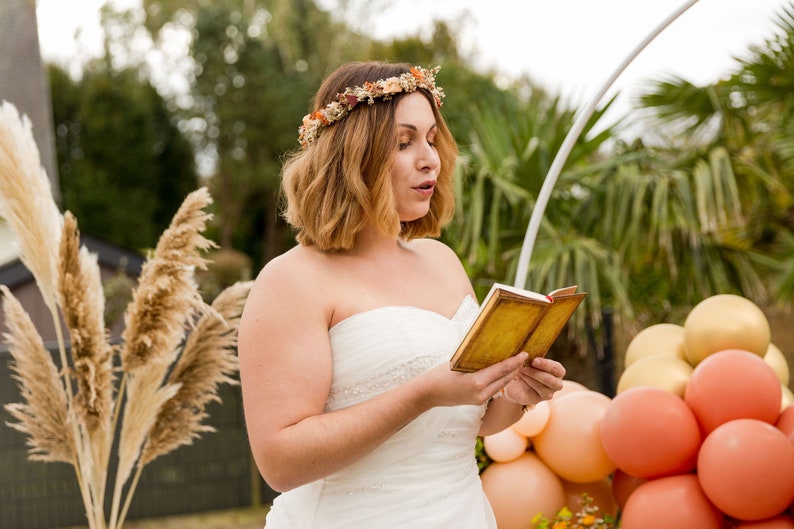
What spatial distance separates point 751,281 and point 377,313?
390cm

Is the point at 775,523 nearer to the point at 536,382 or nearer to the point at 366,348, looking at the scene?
the point at 536,382

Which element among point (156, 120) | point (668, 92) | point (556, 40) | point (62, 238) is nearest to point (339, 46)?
point (156, 120)

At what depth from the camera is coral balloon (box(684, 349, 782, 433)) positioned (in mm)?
2809

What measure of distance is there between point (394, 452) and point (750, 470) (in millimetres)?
1429

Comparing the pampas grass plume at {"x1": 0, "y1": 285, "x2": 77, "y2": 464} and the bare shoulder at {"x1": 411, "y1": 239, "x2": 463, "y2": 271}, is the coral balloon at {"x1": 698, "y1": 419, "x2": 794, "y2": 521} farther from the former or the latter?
the pampas grass plume at {"x1": 0, "y1": 285, "x2": 77, "y2": 464}

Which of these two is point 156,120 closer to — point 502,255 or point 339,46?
point 339,46

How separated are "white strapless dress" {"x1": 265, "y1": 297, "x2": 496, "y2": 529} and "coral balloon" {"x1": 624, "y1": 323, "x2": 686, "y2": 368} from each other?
74.9 inches

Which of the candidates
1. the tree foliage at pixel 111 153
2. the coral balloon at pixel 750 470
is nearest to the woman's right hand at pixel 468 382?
the coral balloon at pixel 750 470

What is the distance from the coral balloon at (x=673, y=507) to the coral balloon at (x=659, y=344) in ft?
2.26

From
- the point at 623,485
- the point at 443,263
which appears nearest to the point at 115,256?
the point at 623,485

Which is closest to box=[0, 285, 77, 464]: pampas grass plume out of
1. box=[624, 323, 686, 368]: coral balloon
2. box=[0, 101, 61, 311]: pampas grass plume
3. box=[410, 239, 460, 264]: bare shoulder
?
box=[0, 101, 61, 311]: pampas grass plume

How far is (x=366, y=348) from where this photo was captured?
5.41 ft

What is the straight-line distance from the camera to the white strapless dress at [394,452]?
1.66m

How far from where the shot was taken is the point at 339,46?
2569cm
